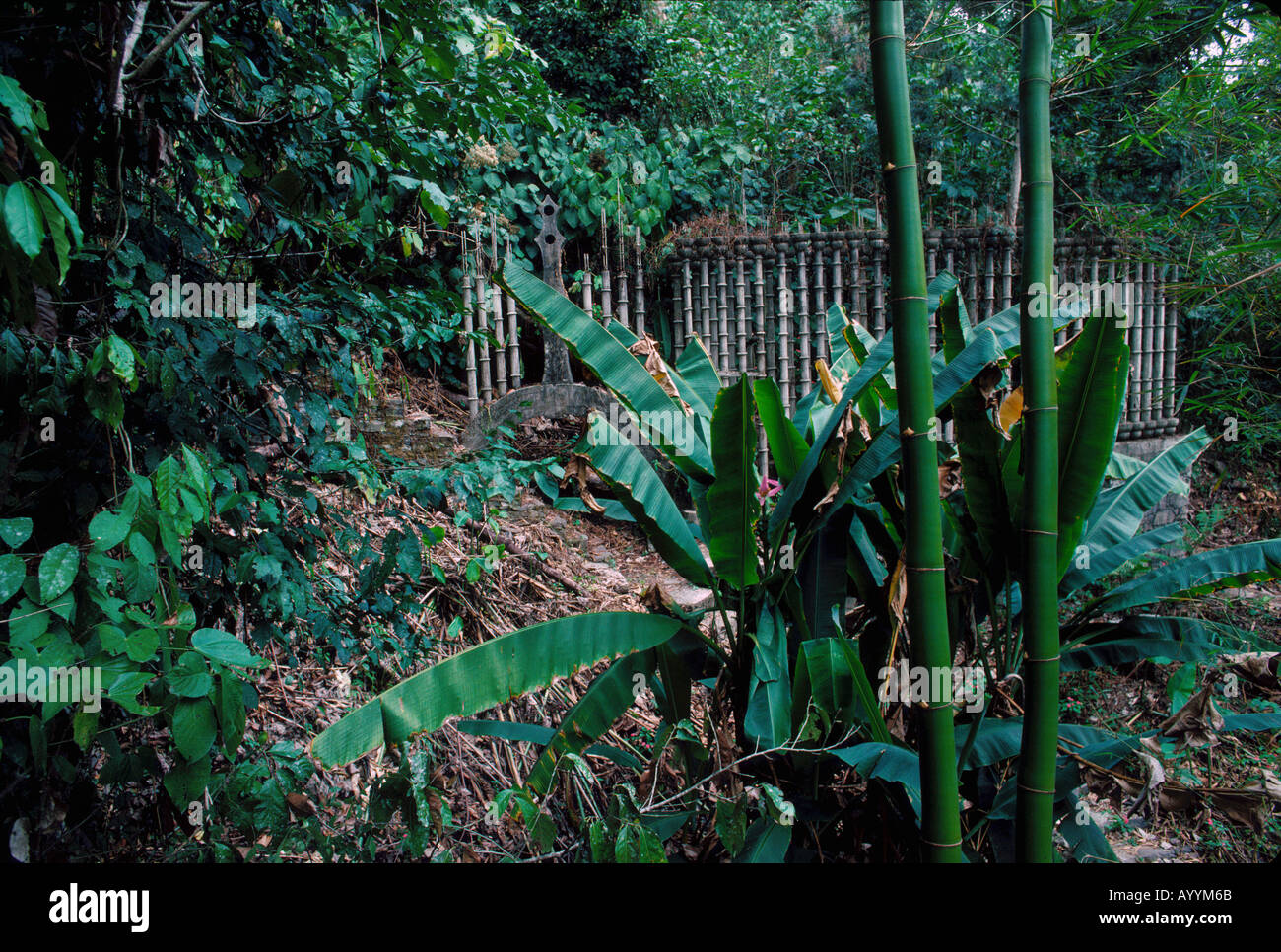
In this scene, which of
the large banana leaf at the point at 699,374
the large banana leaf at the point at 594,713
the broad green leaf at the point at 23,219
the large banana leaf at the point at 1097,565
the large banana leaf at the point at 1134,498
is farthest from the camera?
the large banana leaf at the point at 699,374

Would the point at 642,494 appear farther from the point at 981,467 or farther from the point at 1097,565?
the point at 1097,565

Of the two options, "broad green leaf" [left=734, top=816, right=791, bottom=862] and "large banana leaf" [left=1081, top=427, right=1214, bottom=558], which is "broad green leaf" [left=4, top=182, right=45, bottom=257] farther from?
"large banana leaf" [left=1081, top=427, right=1214, bottom=558]

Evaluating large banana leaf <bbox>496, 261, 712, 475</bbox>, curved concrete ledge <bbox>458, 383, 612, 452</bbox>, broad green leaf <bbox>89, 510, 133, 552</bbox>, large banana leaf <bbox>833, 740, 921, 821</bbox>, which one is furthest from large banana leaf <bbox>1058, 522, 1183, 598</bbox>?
curved concrete ledge <bbox>458, 383, 612, 452</bbox>

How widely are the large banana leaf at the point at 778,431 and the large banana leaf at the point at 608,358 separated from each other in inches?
8.7

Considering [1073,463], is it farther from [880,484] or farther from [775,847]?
[775,847]

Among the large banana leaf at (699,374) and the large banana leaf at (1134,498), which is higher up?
the large banana leaf at (699,374)

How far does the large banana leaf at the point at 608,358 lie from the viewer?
6.54ft

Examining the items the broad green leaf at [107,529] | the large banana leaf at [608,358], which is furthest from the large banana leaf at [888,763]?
the broad green leaf at [107,529]

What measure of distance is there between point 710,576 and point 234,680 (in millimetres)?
1223

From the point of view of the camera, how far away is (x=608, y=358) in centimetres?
201

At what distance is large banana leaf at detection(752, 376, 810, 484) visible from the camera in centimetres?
200

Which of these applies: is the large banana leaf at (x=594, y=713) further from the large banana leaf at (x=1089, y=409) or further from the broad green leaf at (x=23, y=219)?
the broad green leaf at (x=23, y=219)

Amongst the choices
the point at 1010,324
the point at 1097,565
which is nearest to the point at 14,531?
the point at 1010,324
